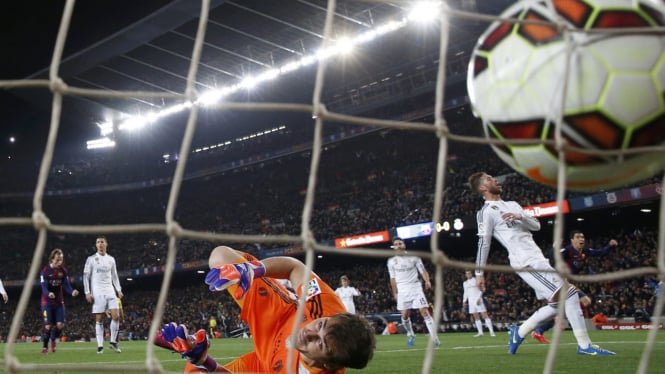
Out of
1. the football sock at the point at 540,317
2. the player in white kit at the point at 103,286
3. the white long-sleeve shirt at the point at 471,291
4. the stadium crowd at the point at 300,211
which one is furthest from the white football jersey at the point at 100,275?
the stadium crowd at the point at 300,211

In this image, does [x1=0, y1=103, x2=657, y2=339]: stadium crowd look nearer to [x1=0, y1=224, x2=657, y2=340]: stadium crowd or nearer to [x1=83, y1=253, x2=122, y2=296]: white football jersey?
[x1=0, y1=224, x2=657, y2=340]: stadium crowd

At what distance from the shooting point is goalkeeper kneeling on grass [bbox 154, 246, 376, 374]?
281 centimetres

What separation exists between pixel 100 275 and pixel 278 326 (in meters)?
7.13

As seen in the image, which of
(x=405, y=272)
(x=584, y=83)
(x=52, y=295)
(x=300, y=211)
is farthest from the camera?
(x=300, y=211)

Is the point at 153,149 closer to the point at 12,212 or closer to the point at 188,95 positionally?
the point at 12,212

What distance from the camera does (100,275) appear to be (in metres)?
9.74

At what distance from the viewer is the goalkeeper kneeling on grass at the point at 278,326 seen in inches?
110

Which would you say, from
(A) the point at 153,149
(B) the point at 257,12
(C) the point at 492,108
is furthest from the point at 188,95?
(A) the point at 153,149

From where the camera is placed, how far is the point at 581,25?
2.08 meters

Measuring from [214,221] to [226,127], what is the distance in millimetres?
4791

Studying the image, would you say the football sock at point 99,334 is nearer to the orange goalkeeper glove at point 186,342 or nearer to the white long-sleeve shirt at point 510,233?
the white long-sleeve shirt at point 510,233

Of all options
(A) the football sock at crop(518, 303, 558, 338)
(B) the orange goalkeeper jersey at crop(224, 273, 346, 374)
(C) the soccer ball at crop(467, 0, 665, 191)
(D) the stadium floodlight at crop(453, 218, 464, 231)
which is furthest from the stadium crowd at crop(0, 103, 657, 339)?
(C) the soccer ball at crop(467, 0, 665, 191)

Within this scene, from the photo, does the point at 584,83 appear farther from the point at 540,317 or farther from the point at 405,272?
the point at 405,272

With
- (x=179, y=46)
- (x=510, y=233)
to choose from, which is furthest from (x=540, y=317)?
(x=179, y=46)
